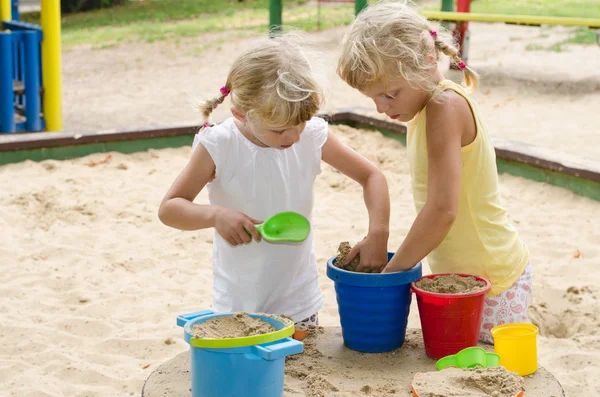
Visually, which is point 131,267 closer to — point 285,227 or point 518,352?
point 285,227

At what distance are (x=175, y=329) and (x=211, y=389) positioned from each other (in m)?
1.57

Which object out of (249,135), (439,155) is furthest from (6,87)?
(439,155)

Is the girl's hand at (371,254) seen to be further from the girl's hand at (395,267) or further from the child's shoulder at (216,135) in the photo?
the child's shoulder at (216,135)

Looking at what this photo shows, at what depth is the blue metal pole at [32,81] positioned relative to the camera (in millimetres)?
5910

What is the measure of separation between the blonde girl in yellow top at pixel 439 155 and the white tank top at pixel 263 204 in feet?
0.84

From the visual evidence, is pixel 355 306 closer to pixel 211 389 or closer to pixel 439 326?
pixel 439 326

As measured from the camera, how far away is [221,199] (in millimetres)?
2076

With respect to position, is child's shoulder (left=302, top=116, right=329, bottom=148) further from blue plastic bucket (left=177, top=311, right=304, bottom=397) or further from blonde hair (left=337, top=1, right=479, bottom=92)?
blue plastic bucket (left=177, top=311, right=304, bottom=397)

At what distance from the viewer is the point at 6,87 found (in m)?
5.93

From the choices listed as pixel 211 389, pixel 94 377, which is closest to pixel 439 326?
pixel 211 389

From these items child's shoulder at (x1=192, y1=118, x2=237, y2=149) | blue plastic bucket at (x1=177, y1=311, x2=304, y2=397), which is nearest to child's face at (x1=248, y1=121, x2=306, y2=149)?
child's shoulder at (x1=192, y1=118, x2=237, y2=149)

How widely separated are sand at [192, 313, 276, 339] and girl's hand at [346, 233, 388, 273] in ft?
1.40

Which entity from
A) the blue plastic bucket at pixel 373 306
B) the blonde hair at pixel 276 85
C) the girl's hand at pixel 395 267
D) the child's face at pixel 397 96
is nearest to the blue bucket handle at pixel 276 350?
the blue plastic bucket at pixel 373 306

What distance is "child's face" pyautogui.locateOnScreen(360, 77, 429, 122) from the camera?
188cm
